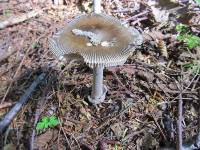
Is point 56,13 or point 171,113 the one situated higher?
point 56,13

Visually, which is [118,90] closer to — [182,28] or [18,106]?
[18,106]

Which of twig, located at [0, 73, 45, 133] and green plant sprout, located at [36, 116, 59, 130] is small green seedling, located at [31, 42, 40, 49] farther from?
green plant sprout, located at [36, 116, 59, 130]

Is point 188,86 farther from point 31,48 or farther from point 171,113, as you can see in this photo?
point 31,48

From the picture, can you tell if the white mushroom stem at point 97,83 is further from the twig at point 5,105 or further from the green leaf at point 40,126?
the twig at point 5,105

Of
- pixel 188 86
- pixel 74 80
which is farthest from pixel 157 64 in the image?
pixel 74 80

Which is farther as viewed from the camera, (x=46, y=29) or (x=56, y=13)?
(x=56, y=13)

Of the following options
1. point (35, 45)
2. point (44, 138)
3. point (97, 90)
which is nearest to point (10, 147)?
point (44, 138)

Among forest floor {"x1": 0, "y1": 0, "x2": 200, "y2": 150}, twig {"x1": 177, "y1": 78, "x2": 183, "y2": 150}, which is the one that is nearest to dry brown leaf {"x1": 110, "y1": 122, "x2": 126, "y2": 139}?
forest floor {"x1": 0, "y1": 0, "x2": 200, "y2": 150}

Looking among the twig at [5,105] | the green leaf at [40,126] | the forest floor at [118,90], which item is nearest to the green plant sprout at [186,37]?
the forest floor at [118,90]
